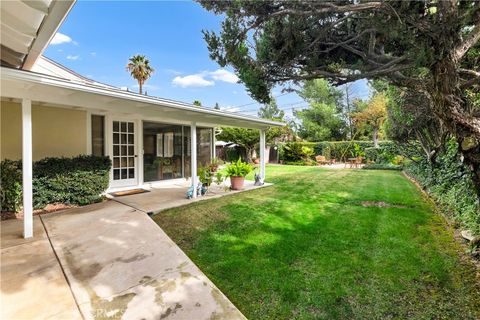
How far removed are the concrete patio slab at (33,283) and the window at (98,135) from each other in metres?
3.76

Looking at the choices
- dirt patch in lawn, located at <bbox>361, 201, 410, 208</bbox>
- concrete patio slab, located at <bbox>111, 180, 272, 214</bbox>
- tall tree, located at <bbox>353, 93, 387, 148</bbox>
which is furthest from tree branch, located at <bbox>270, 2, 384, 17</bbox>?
tall tree, located at <bbox>353, 93, 387, 148</bbox>

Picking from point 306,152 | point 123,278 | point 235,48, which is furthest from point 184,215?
point 306,152

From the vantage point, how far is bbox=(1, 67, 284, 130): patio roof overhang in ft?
13.1

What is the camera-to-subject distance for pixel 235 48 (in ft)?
11.3

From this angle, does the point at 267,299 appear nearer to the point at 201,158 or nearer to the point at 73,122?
the point at 73,122

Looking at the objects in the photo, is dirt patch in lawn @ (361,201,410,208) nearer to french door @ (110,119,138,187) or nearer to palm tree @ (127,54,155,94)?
french door @ (110,119,138,187)

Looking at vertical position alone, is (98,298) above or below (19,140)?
below

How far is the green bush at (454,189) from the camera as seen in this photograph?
14.1 ft

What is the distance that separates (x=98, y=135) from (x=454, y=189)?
9.63 meters

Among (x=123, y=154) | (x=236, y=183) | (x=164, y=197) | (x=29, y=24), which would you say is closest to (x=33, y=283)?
(x=29, y=24)

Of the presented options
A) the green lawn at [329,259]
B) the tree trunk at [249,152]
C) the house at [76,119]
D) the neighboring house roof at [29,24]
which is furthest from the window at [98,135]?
the tree trunk at [249,152]

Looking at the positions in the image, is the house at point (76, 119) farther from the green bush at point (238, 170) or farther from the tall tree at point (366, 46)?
the tall tree at point (366, 46)

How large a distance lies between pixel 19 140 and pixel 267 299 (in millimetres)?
7081

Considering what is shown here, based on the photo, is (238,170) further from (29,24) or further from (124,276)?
(29,24)
